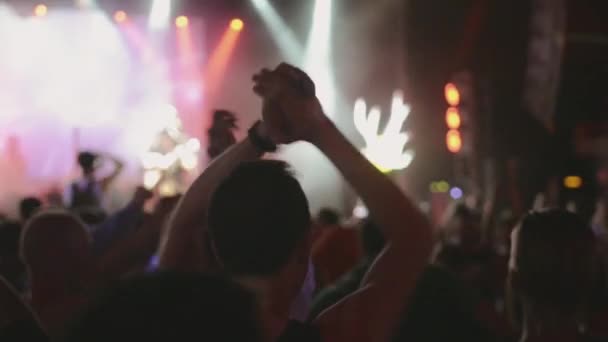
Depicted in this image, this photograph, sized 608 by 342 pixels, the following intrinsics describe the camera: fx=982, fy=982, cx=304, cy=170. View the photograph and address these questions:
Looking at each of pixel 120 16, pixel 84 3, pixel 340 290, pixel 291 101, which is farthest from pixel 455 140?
pixel 291 101

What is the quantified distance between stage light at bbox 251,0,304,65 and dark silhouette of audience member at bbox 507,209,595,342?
17.9 meters

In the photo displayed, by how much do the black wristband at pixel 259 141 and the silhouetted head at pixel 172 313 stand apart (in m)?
1.04

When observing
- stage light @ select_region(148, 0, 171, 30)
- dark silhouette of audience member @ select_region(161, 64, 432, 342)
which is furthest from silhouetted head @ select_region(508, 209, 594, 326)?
stage light @ select_region(148, 0, 171, 30)

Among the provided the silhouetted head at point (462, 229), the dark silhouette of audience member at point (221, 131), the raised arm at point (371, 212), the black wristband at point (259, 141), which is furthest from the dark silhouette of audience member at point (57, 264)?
the silhouetted head at point (462, 229)

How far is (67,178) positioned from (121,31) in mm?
3255

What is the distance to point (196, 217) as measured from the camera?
2467 mm

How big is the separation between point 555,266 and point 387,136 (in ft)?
54.7

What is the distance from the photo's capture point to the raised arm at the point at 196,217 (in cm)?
236

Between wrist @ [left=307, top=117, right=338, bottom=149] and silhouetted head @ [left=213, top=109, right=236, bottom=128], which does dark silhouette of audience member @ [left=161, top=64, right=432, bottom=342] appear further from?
silhouetted head @ [left=213, top=109, right=236, bottom=128]

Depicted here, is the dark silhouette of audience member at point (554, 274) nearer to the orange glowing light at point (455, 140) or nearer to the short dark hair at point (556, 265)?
the short dark hair at point (556, 265)

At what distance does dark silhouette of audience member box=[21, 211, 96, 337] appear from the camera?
2.97 metres

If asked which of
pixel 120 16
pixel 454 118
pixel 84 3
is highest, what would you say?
pixel 84 3

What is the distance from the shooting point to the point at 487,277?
6.01 m

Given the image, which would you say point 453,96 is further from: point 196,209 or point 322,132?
point 322,132
